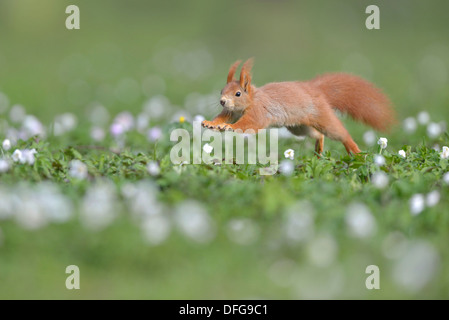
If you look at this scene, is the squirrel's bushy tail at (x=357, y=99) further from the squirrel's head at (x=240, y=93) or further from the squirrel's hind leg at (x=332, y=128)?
the squirrel's head at (x=240, y=93)

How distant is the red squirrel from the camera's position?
13.9 feet

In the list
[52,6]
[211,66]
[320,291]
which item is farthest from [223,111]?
[52,6]

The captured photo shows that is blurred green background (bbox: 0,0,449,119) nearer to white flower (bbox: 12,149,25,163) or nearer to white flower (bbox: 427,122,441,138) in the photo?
white flower (bbox: 427,122,441,138)

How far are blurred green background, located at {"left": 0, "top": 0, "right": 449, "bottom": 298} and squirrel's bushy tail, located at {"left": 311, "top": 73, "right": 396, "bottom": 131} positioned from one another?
687 millimetres

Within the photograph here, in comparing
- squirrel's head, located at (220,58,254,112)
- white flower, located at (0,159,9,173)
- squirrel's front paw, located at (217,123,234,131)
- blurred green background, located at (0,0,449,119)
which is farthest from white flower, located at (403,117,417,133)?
white flower, located at (0,159,9,173)

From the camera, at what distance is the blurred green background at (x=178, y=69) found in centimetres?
264

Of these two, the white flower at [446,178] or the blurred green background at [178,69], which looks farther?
the white flower at [446,178]

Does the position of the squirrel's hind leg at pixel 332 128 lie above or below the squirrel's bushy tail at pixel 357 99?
below

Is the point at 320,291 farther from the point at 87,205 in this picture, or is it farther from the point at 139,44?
the point at 139,44

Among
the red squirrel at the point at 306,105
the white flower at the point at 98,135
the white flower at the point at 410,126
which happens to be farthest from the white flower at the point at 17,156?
the white flower at the point at 410,126

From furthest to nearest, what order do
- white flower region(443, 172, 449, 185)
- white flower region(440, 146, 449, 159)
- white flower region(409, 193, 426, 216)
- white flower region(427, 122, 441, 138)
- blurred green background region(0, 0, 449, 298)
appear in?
white flower region(427, 122, 441, 138)
white flower region(440, 146, 449, 159)
white flower region(443, 172, 449, 185)
white flower region(409, 193, 426, 216)
blurred green background region(0, 0, 449, 298)

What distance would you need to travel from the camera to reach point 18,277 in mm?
2625

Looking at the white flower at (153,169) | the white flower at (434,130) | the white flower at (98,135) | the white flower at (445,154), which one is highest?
the white flower at (98,135)

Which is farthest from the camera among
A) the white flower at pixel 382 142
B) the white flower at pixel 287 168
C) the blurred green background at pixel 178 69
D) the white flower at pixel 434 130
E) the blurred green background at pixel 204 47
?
the blurred green background at pixel 204 47
